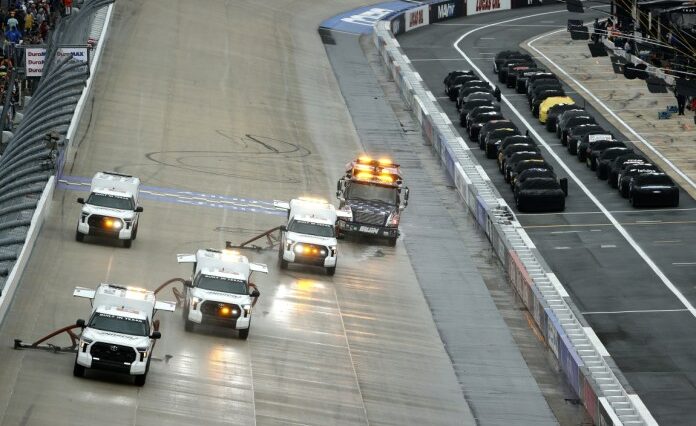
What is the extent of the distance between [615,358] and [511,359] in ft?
9.41

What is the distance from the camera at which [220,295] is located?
39500mm

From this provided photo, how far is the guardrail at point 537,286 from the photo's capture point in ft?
121

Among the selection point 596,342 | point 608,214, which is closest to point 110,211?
point 596,342

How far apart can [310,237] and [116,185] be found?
5.91 meters

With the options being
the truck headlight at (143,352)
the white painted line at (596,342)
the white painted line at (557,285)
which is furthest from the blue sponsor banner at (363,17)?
the truck headlight at (143,352)

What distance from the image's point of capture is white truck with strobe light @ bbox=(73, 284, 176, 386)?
34500 millimetres

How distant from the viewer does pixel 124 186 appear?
4634 cm

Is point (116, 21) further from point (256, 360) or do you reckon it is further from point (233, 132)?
point (256, 360)

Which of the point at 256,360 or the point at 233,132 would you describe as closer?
the point at 256,360

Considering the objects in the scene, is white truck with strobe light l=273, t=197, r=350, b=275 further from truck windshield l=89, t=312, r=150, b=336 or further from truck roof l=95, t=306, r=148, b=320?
truck windshield l=89, t=312, r=150, b=336

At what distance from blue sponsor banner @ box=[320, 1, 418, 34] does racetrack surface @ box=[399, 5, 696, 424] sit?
21.5m

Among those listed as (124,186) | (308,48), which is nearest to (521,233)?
(124,186)

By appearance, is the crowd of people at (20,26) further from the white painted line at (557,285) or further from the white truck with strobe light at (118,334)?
the white painted line at (557,285)

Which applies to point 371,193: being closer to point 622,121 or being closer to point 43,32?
point 43,32
